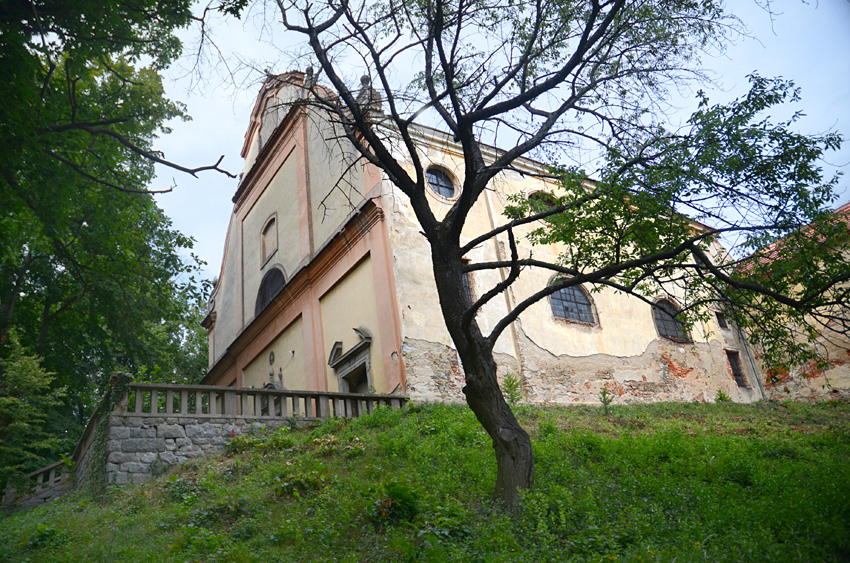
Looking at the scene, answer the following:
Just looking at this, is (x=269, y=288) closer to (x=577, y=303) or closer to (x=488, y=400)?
(x=577, y=303)

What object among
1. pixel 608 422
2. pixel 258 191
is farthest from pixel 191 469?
pixel 258 191

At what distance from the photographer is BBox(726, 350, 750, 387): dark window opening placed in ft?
70.4

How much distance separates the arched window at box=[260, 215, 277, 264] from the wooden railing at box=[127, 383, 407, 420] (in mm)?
9783

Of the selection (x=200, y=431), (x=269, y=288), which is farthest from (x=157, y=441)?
(x=269, y=288)

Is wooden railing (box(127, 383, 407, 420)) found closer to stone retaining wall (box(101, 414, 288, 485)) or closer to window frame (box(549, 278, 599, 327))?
stone retaining wall (box(101, 414, 288, 485))

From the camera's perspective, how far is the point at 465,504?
696 cm

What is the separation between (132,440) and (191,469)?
118cm

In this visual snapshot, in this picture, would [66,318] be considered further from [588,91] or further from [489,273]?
[588,91]

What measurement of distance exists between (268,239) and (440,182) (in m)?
8.23

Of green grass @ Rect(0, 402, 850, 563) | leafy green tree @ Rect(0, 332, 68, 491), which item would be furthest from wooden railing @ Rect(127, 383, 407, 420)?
leafy green tree @ Rect(0, 332, 68, 491)

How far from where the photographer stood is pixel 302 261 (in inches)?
742

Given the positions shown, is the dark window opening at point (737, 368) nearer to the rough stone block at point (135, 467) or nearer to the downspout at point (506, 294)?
the downspout at point (506, 294)

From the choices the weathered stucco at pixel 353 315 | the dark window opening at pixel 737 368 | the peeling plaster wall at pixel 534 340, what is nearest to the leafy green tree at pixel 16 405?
the weathered stucco at pixel 353 315

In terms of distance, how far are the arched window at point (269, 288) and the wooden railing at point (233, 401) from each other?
27.5 ft
